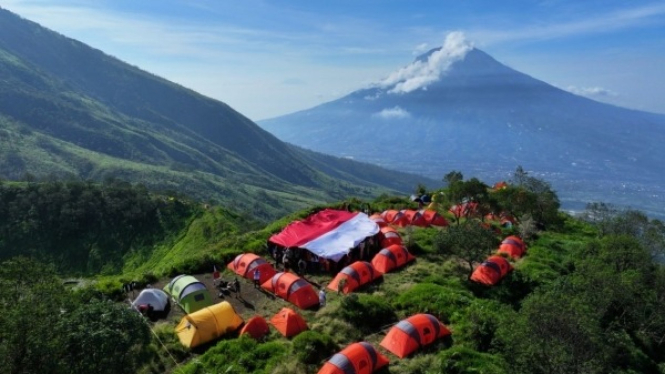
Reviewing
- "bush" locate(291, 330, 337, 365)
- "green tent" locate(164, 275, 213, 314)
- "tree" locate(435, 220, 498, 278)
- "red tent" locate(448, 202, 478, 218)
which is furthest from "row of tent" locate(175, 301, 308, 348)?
"red tent" locate(448, 202, 478, 218)

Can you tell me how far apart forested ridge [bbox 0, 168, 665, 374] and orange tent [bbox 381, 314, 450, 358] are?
385mm

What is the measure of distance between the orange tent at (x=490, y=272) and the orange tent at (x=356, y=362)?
12846mm

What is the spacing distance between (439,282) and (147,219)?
196ft

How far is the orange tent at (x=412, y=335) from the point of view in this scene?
19156mm

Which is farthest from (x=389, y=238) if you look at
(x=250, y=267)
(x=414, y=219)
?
(x=250, y=267)

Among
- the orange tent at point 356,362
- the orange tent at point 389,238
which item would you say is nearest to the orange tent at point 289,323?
the orange tent at point 356,362

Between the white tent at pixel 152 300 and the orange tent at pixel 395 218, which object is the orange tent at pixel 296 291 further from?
the orange tent at pixel 395 218

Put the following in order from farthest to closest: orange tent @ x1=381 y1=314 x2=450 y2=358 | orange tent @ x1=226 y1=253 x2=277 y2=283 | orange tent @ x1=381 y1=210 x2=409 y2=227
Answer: orange tent @ x1=381 y1=210 x2=409 y2=227
orange tent @ x1=226 y1=253 x2=277 y2=283
orange tent @ x1=381 y1=314 x2=450 y2=358

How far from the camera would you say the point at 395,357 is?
19047 mm

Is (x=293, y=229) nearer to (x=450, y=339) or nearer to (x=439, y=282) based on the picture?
(x=439, y=282)

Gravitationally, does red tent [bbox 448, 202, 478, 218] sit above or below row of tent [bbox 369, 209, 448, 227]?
above

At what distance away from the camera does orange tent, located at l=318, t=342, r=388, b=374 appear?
1659 cm

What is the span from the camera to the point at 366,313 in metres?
22.3

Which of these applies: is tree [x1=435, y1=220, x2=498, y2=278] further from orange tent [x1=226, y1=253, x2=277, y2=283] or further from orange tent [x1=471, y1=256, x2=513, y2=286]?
orange tent [x1=226, y1=253, x2=277, y2=283]
